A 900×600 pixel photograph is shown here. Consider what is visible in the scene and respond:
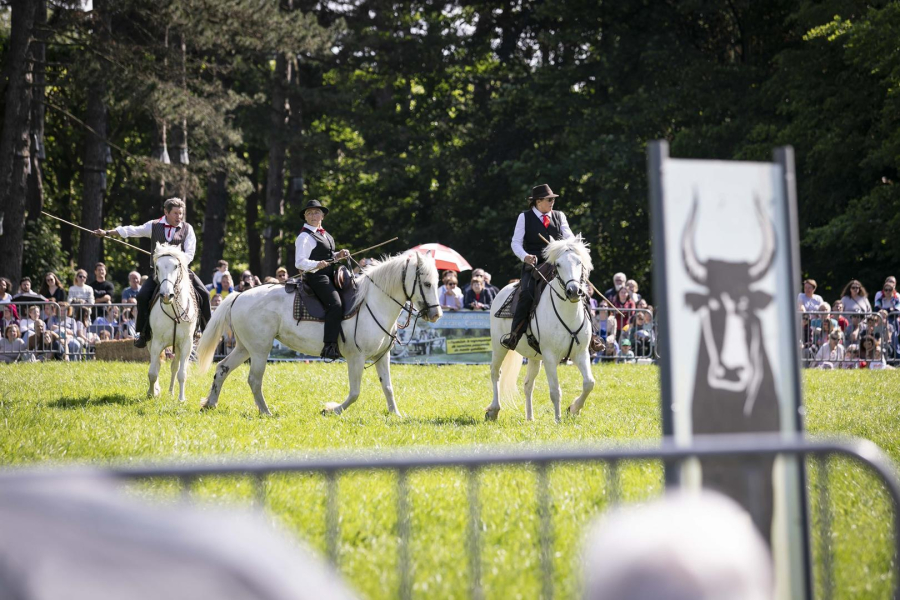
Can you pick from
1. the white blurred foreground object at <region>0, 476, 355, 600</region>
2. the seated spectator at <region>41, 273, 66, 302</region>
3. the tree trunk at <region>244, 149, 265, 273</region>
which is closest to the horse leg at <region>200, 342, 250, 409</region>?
the white blurred foreground object at <region>0, 476, 355, 600</region>

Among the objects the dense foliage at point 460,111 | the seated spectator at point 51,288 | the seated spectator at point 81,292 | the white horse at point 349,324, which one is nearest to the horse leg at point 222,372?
the white horse at point 349,324

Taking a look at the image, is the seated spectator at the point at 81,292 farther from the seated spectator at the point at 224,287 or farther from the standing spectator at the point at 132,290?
the seated spectator at the point at 224,287

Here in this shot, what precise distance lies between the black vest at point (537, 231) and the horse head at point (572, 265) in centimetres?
Result: 123

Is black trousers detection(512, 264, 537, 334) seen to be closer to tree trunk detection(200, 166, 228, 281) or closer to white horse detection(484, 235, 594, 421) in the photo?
white horse detection(484, 235, 594, 421)

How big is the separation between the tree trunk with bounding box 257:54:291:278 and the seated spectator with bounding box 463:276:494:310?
1783 centimetres

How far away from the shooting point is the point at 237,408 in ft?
40.8

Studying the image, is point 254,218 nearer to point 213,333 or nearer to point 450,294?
point 450,294

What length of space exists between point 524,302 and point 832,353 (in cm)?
1170

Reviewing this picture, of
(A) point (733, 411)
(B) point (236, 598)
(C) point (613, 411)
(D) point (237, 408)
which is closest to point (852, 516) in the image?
(A) point (733, 411)

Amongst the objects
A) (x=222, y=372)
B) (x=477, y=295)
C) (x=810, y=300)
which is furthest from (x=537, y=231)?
(x=810, y=300)

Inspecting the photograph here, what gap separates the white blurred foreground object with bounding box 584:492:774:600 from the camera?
190 centimetres

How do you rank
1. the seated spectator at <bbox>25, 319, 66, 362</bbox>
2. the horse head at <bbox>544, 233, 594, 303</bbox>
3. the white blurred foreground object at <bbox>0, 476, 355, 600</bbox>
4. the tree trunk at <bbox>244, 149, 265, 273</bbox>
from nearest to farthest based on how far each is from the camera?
the white blurred foreground object at <bbox>0, 476, 355, 600</bbox> < the horse head at <bbox>544, 233, 594, 303</bbox> < the seated spectator at <bbox>25, 319, 66, 362</bbox> < the tree trunk at <bbox>244, 149, 265, 273</bbox>

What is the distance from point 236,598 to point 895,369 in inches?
778

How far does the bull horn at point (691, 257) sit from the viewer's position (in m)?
3.63
